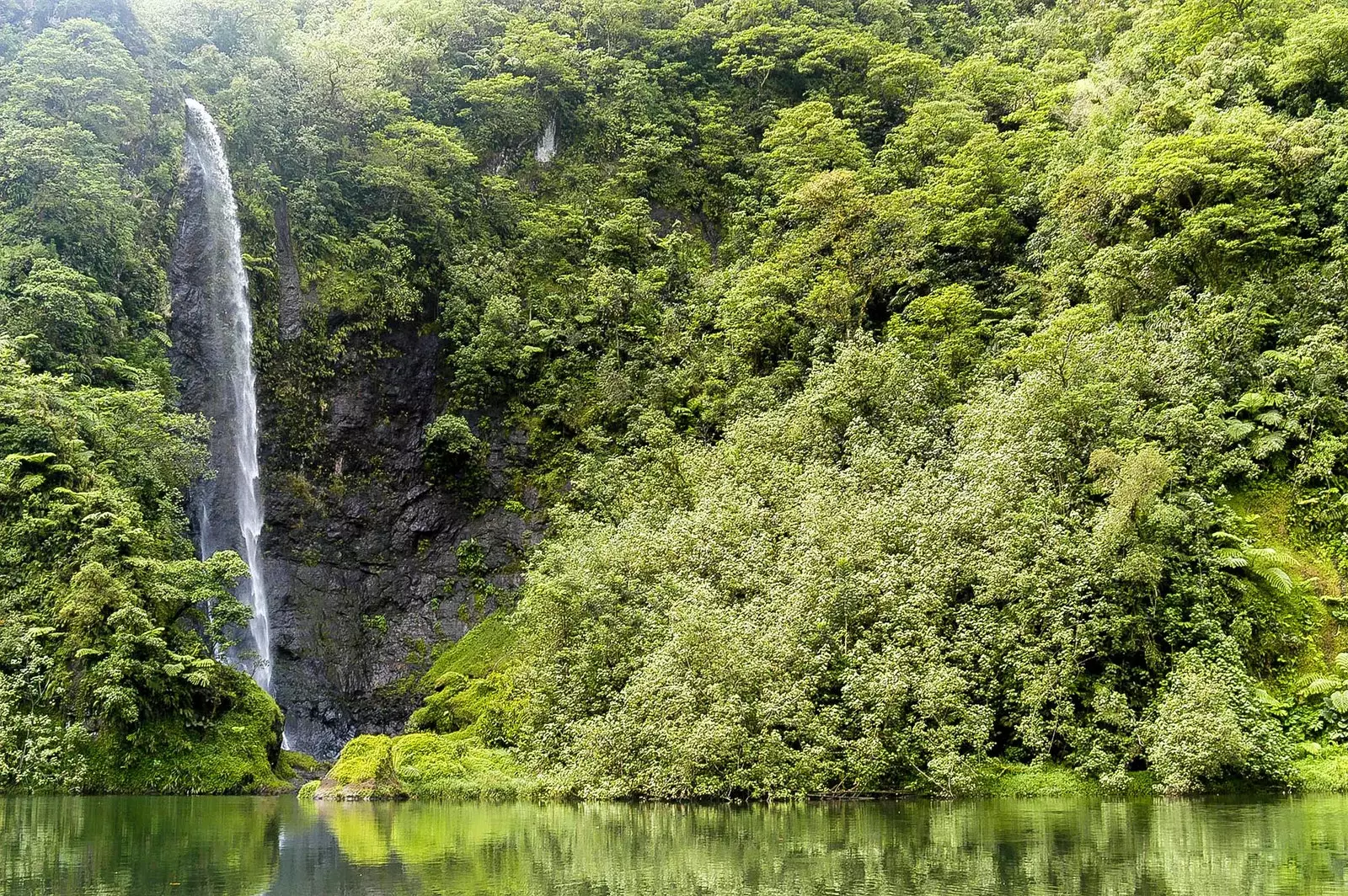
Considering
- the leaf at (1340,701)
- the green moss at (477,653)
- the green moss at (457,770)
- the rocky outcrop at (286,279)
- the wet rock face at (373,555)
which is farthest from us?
the rocky outcrop at (286,279)

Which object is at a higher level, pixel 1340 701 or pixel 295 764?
pixel 1340 701

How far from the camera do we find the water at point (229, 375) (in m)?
35.1

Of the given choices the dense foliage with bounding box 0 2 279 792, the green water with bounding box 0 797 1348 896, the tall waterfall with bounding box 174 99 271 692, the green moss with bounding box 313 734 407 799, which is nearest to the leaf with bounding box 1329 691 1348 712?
the green water with bounding box 0 797 1348 896

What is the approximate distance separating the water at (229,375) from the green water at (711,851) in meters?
15.2

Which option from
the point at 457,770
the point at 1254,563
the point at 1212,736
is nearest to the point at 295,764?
the point at 457,770

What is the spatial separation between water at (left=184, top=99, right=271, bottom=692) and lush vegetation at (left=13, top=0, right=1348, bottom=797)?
3.08 feet

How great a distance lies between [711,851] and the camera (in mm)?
12836

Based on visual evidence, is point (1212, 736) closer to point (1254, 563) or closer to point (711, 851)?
point (1254, 563)

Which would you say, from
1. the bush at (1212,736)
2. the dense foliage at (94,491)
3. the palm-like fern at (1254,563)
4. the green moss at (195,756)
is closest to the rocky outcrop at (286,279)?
the dense foliage at (94,491)

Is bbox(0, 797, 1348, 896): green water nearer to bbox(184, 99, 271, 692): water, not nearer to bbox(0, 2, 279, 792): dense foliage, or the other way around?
bbox(0, 2, 279, 792): dense foliage

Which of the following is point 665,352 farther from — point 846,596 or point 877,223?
point 846,596

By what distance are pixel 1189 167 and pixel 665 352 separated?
19333 millimetres

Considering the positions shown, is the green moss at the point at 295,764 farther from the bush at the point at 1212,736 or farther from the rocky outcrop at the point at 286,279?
the bush at the point at 1212,736

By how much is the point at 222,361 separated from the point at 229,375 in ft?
1.77
